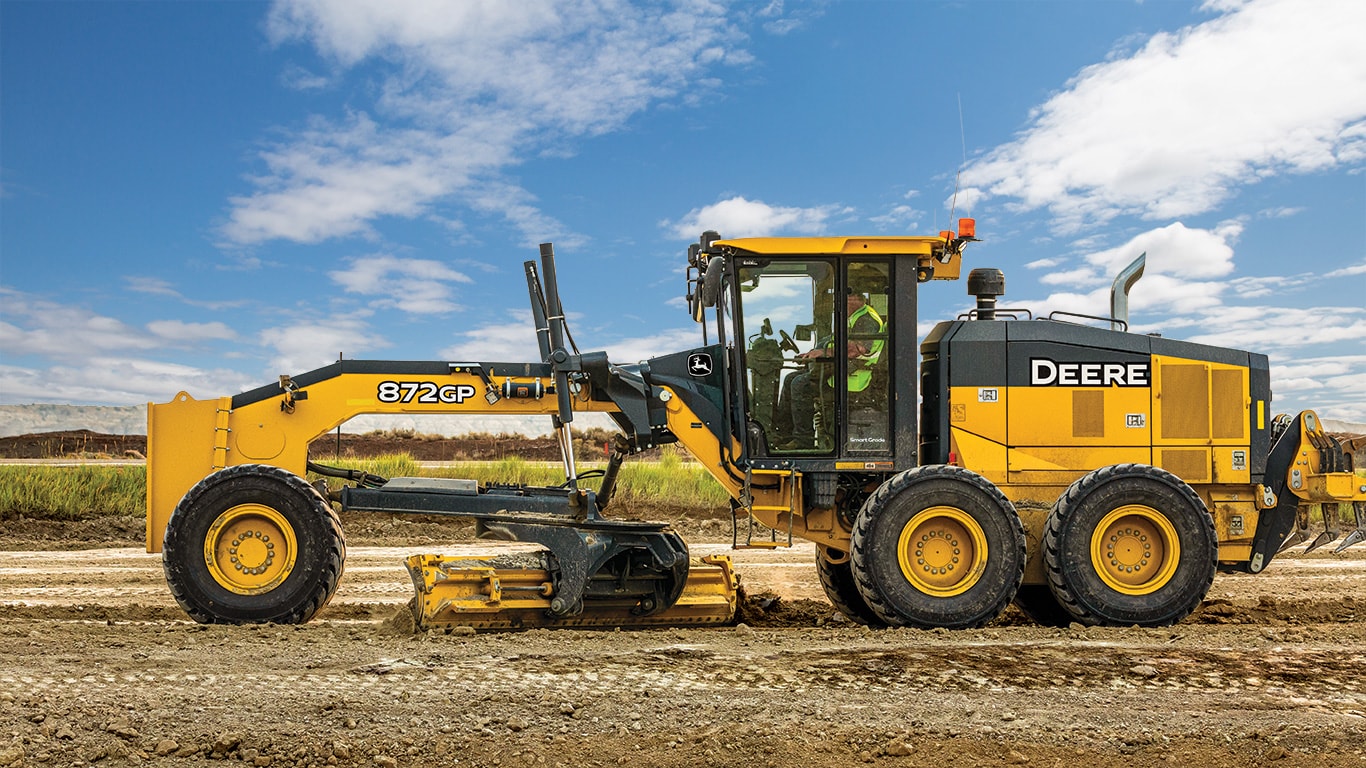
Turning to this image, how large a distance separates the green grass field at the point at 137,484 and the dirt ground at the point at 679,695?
31.5 ft

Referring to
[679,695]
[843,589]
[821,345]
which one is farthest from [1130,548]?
[679,695]

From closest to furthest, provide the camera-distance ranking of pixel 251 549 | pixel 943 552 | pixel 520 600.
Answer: pixel 520 600
pixel 251 549
pixel 943 552

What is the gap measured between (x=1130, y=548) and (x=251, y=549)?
6582mm

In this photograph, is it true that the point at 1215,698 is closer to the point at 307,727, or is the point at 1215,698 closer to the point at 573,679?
the point at 573,679

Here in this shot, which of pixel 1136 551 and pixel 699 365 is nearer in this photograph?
pixel 1136 551

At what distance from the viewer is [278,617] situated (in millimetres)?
7602

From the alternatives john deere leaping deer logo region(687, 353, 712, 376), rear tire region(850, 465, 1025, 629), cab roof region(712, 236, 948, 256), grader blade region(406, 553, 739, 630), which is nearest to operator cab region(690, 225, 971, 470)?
cab roof region(712, 236, 948, 256)

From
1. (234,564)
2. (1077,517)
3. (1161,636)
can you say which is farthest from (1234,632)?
(234,564)

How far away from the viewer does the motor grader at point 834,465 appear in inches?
303

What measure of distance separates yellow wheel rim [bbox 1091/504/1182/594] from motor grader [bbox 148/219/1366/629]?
17 millimetres

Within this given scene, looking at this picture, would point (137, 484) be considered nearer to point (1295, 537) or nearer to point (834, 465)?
point (834, 465)

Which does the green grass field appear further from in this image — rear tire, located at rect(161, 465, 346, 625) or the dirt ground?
the dirt ground

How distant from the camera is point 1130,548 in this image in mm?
Answer: 8102

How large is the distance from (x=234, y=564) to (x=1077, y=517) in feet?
20.5
